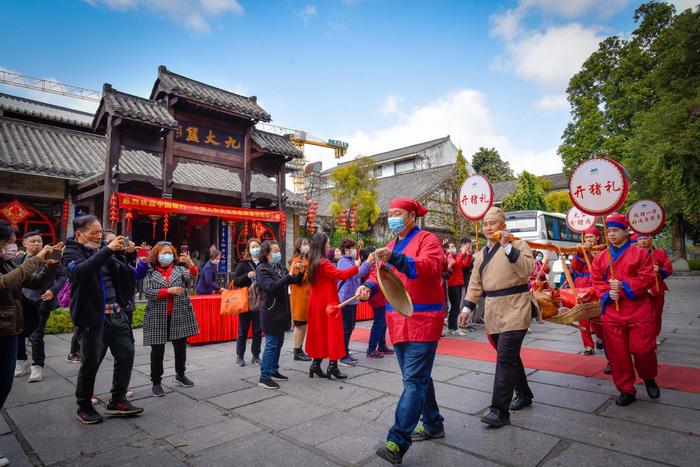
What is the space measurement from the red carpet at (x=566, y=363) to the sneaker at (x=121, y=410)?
4.26 m

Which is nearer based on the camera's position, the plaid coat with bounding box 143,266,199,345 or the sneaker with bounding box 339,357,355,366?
the plaid coat with bounding box 143,266,199,345

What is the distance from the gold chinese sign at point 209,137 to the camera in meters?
10.4

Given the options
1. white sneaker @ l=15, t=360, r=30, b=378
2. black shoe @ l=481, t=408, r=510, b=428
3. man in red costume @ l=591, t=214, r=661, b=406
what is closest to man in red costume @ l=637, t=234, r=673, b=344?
man in red costume @ l=591, t=214, r=661, b=406

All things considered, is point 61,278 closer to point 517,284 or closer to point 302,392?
point 302,392

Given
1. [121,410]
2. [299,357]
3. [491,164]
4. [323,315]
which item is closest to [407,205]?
[323,315]

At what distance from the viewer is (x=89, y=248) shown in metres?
3.67

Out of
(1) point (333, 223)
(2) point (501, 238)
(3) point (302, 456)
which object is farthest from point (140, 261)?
(1) point (333, 223)

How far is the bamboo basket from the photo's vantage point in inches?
151

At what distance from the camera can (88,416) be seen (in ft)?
11.9

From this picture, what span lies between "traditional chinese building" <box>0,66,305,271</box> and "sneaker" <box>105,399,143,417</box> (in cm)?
614

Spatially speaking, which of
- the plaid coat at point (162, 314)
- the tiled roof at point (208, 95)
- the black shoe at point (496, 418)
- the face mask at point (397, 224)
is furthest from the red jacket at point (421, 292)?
the tiled roof at point (208, 95)

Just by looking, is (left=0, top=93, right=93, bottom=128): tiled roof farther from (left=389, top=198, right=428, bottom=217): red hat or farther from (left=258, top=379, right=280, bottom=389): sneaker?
(left=389, top=198, right=428, bottom=217): red hat

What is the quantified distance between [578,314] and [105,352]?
15.0 feet

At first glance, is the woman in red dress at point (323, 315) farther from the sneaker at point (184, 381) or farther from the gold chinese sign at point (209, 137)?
the gold chinese sign at point (209, 137)
